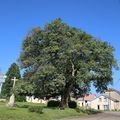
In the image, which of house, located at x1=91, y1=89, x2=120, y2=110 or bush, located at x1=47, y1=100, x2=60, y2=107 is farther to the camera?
house, located at x1=91, y1=89, x2=120, y2=110

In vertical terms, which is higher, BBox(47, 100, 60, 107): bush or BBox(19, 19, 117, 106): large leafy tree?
BBox(19, 19, 117, 106): large leafy tree

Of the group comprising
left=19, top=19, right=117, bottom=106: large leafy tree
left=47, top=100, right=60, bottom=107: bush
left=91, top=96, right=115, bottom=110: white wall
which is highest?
left=91, top=96, right=115, bottom=110: white wall

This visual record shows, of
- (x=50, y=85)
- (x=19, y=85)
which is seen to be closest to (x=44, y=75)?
(x=50, y=85)

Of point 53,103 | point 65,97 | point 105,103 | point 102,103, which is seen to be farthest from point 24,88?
point 102,103

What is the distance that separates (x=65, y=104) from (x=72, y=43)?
9.81 metres

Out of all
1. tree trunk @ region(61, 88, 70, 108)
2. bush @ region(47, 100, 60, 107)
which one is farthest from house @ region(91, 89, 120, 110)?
tree trunk @ region(61, 88, 70, 108)

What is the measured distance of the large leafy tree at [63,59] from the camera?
4012 cm

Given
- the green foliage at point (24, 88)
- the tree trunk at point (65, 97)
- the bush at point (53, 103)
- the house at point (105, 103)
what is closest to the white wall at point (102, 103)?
the house at point (105, 103)

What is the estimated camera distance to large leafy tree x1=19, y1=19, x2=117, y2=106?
40.1 m

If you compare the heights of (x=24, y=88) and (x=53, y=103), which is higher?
(x=24, y=88)

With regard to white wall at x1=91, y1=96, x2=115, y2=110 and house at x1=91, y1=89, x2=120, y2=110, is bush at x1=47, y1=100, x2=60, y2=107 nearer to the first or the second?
house at x1=91, y1=89, x2=120, y2=110

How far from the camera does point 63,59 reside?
40250 millimetres

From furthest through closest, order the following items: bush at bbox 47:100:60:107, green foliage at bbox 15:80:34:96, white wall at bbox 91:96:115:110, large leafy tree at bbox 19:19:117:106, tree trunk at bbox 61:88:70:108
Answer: white wall at bbox 91:96:115:110
bush at bbox 47:100:60:107
tree trunk at bbox 61:88:70:108
green foliage at bbox 15:80:34:96
large leafy tree at bbox 19:19:117:106

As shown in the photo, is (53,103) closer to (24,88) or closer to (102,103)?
(24,88)
